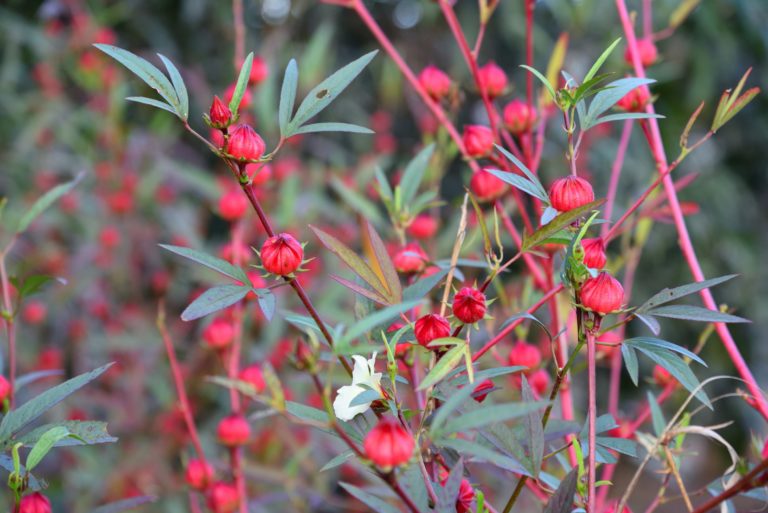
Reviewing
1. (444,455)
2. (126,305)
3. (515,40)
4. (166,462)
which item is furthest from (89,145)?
(444,455)

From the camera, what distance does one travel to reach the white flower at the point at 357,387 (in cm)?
31

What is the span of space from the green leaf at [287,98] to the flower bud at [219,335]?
297 mm

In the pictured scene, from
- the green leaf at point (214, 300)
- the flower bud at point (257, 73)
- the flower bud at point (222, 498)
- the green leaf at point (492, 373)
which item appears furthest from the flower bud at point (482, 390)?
the flower bud at point (257, 73)

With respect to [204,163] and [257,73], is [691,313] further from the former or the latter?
[204,163]

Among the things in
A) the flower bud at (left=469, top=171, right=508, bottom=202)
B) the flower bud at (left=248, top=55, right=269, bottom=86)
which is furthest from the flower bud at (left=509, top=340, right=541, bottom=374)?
the flower bud at (left=248, top=55, right=269, bottom=86)

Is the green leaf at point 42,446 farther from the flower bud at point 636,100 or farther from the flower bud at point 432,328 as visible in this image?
the flower bud at point 636,100

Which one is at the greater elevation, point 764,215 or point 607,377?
point 764,215

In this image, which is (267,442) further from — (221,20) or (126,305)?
(221,20)

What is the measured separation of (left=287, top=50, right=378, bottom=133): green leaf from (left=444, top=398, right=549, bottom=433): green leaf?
0.48 feet

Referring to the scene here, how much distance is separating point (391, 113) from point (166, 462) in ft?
3.48

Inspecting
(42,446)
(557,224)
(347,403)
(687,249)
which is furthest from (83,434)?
(687,249)

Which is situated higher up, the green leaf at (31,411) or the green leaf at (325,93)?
the green leaf at (325,93)

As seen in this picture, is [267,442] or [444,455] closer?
[444,455]

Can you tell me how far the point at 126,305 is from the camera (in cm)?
122
